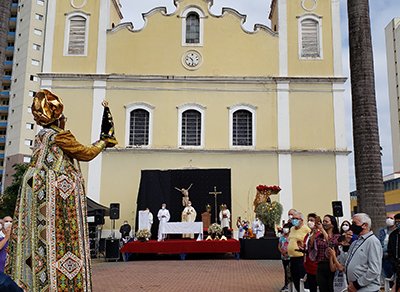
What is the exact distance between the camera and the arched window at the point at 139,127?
79.5 feet

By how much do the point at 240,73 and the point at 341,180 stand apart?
754 centimetres

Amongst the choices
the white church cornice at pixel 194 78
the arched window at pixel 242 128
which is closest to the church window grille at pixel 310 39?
the white church cornice at pixel 194 78

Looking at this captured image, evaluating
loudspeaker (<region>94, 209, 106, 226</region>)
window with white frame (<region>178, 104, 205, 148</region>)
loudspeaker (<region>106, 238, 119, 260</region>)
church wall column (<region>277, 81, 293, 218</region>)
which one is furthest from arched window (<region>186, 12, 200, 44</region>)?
loudspeaker (<region>106, 238, 119, 260</region>)

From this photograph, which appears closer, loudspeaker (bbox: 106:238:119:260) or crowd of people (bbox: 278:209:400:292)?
crowd of people (bbox: 278:209:400:292)

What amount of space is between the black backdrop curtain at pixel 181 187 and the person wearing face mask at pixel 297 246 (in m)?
13.6

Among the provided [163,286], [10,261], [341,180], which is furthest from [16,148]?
[10,261]

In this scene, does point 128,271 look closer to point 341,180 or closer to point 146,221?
point 146,221

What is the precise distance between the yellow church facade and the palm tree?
13567 millimetres

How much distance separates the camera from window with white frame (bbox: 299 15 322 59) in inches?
987

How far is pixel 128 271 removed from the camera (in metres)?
14.4

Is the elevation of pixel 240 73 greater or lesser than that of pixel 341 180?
greater

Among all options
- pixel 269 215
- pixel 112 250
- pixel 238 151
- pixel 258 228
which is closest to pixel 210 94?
pixel 238 151

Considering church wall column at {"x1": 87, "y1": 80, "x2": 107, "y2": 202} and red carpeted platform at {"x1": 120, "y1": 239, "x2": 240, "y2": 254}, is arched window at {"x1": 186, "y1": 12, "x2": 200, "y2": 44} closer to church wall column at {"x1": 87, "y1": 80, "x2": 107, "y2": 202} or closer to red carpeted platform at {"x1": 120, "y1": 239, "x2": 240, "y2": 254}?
church wall column at {"x1": 87, "y1": 80, "x2": 107, "y2": 202}

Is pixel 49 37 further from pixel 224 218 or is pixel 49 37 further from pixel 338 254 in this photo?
pixel 338 254
